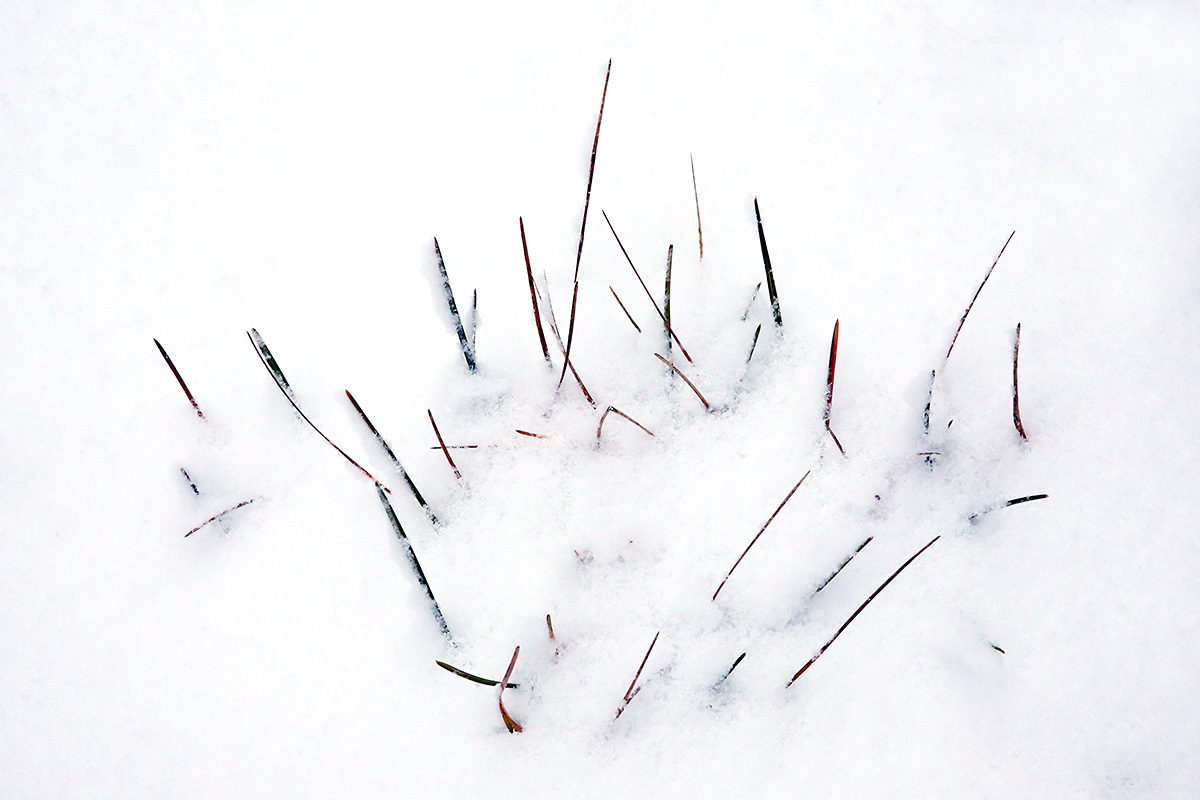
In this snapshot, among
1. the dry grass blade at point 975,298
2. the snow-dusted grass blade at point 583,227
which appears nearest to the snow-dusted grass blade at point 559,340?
the snow-dusted grass blade at point 583,227

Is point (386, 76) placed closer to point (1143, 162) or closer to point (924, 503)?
point (924, 503)

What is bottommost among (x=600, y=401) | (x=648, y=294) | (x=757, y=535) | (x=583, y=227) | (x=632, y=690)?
(x=632, y=690)

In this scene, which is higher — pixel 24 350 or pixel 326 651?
pixel 24 350

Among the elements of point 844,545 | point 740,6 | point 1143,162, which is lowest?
point 844,545

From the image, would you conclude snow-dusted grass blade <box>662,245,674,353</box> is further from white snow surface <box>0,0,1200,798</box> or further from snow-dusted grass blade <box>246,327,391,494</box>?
snow-dusted grass blade <box>246,327,391,494</box>

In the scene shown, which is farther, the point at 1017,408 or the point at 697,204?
the point at 697,204

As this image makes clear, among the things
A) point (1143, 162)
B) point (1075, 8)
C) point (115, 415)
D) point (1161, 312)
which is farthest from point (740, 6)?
point (115, 415)

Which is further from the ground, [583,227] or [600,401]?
[583,227]

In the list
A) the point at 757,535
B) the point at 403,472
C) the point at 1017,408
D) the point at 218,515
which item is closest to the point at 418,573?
the point at 403,472

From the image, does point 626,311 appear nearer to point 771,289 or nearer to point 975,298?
point 771,289
